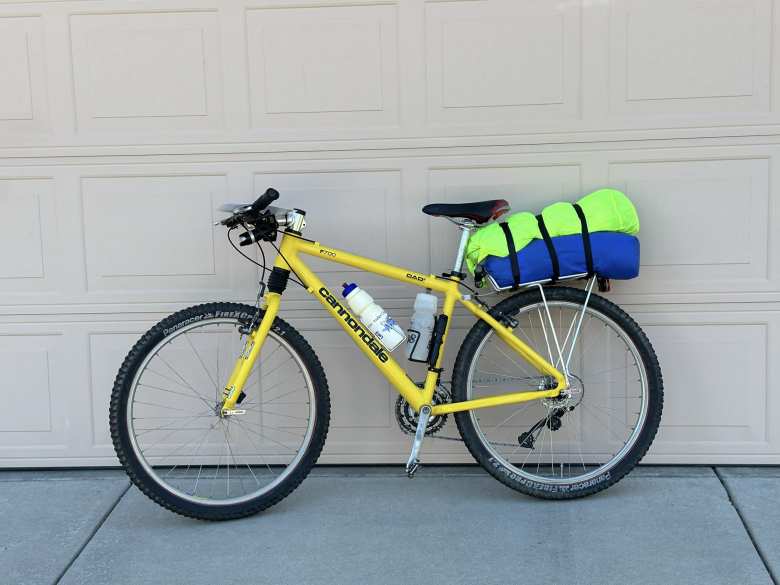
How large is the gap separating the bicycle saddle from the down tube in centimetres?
51

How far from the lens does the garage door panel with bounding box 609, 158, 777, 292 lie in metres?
4.04

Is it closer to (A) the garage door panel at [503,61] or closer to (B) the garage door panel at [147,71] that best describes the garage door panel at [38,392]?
(B) the garage door panel at [147,71]

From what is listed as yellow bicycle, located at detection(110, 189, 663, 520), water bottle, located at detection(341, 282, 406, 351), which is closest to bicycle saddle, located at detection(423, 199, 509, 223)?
yellow bicycle, located at detection(110, 189, 663, 520)

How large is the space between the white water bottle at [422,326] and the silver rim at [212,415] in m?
0.64

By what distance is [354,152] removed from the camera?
13.5 ft

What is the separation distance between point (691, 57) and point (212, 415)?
259 cm

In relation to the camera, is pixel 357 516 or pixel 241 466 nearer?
pixel 357 516

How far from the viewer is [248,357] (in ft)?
12.3

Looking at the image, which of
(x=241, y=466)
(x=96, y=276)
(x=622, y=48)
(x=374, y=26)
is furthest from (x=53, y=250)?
(x=622, y=48)

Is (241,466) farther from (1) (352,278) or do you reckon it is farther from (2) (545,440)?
(2) (545,440)

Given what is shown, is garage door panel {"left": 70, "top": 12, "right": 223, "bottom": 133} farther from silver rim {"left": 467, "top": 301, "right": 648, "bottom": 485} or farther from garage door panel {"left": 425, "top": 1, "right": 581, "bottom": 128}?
silver rim {"left": 467, "top": 301, "right": 648, "bottom": 485}

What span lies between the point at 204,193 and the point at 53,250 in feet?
2.37

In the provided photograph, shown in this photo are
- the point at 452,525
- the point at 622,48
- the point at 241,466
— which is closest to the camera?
the point at 452,525

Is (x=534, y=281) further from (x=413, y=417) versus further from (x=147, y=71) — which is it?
(x=147, y=71)
